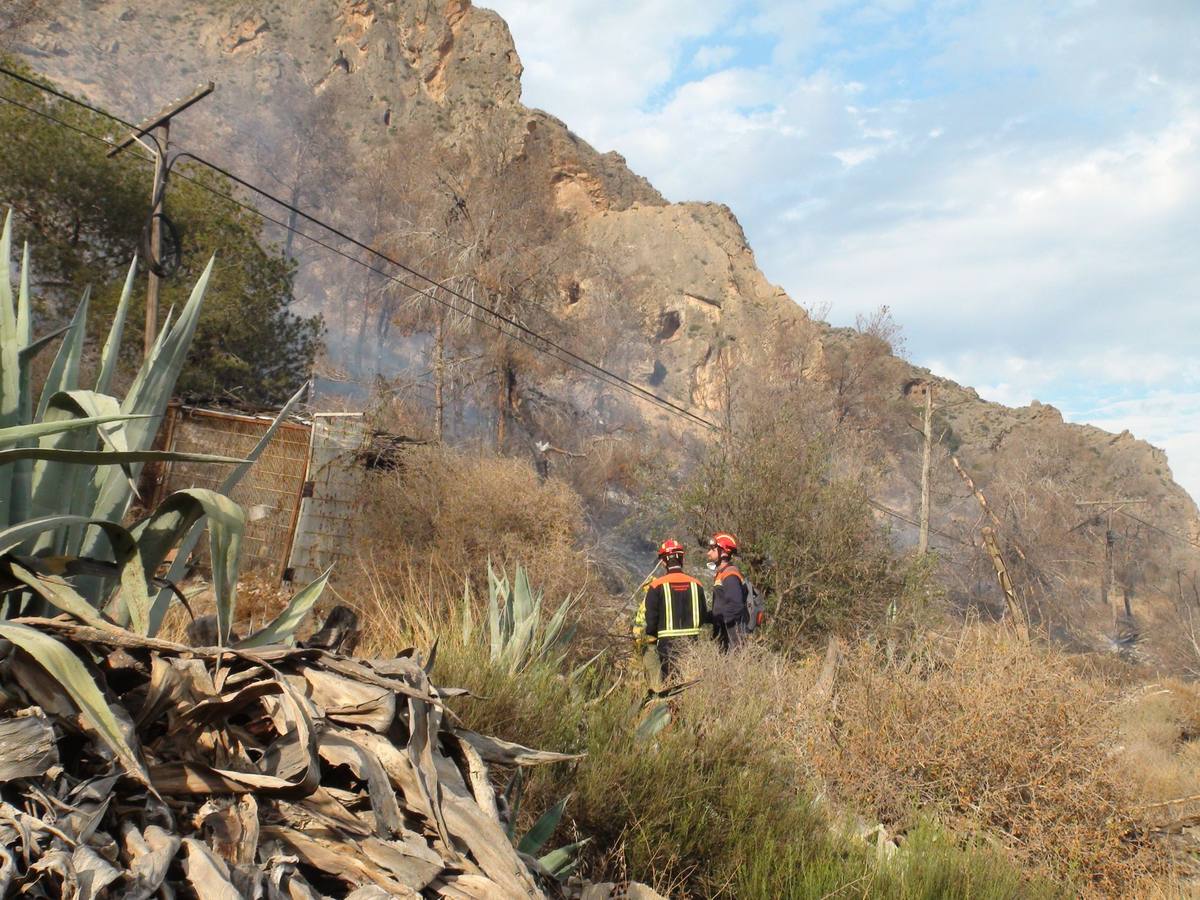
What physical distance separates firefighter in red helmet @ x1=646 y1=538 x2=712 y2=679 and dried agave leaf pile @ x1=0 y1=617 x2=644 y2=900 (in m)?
A: 6.59

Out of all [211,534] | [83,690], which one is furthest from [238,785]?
[211,534]

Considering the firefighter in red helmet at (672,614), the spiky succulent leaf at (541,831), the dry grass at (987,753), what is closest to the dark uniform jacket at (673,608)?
the firefighter in red helmet at (672,614)

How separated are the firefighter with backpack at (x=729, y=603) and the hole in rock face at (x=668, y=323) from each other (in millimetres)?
47988

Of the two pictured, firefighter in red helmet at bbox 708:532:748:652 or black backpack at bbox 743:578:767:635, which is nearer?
firefighter in red helmet at bbox 708:532:748:652

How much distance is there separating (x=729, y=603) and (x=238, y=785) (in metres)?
7.57

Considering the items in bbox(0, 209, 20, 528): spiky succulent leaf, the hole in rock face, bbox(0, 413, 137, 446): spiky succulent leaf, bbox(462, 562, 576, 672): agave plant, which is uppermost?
the hole in rock face

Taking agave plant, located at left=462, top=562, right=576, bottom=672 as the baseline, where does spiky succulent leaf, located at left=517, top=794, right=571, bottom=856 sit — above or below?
below

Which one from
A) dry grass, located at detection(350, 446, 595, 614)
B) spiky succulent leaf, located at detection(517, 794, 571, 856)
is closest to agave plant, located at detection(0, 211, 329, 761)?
spiky succulent leaf, located at detection(517, 794, 571, 856)

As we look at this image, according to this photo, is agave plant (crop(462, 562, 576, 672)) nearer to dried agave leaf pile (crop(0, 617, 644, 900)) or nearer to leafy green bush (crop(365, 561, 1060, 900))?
leafy green bush (crop(365, 561, 1060, 900))

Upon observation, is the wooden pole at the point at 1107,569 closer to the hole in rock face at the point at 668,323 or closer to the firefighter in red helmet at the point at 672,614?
the hole in rock face at the point at 668,323

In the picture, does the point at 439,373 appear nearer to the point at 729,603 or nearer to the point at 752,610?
the point at 752,610

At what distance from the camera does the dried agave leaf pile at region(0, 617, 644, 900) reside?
1.77m

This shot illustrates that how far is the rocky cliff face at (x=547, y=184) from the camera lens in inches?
1768

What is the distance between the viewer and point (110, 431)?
9.04 feet
